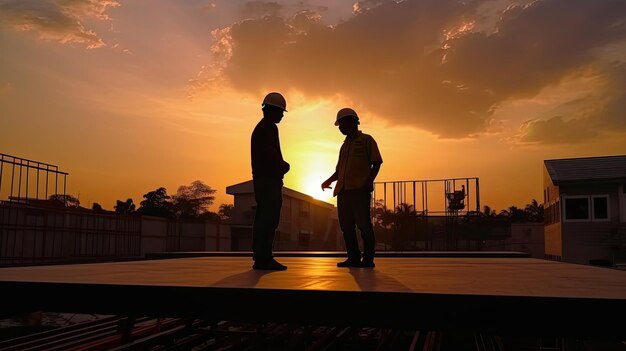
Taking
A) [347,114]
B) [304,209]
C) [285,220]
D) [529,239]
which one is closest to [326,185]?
[347,114]

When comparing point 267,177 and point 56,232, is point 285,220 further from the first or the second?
point 267,177

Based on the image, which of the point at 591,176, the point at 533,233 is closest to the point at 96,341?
the point at 591,176

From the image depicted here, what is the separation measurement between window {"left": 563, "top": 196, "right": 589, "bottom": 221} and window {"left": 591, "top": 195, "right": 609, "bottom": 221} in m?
0.39

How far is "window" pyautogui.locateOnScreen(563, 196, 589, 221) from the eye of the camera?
22875 millimetres

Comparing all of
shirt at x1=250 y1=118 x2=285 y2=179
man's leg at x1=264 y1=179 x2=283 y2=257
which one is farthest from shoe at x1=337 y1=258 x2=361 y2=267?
shirt at x1=250 y1=118 x2=285 y2=179

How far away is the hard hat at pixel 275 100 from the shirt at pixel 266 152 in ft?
0.53

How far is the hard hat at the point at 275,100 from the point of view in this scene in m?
4.30

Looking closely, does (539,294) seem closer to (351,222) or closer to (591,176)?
(351,222)

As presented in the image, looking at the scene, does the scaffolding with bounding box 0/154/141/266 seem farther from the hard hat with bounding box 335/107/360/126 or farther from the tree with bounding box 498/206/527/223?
the tree with bounding box 498/206/527/223

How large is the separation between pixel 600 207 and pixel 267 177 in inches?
905

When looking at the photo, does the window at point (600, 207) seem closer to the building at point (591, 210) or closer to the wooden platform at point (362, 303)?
the building at point (591, 210)

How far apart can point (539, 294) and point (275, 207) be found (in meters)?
2.54

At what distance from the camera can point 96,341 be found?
845 centimetres

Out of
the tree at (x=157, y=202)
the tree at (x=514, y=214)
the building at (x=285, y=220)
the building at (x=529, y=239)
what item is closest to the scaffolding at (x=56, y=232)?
the building at (x=285, y=220)
